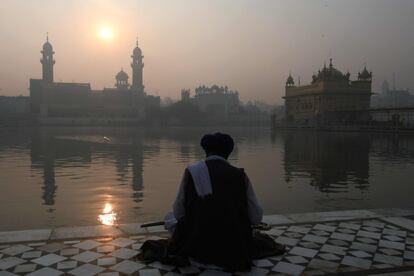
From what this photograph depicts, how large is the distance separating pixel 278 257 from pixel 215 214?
821 millimetres

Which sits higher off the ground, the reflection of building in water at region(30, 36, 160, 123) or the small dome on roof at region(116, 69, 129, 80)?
the small dome on roof at region(116, 69, 129, 80)

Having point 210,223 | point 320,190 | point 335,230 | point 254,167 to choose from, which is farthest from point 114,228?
point 254,167

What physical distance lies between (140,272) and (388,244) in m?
2.66

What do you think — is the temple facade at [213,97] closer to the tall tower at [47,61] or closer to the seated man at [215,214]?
the tall tower at [47,61]

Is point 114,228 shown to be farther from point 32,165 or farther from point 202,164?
point 32,165

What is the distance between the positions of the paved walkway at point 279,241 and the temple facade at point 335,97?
154ft

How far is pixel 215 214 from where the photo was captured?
13.5 ft

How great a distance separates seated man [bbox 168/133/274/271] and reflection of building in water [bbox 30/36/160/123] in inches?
3413

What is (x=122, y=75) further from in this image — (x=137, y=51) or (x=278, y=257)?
(x=278, y=257)

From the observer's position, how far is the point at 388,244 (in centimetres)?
482

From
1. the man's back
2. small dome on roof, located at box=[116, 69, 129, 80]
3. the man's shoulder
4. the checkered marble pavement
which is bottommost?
the checkered marble pavement

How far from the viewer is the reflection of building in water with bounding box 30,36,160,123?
91.0m

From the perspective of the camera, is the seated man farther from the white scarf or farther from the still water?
the still water

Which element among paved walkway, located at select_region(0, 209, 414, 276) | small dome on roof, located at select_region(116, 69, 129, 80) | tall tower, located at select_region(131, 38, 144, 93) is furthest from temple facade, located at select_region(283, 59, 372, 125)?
small dome on roof, located at select_region(116, 69, 129, 80)
